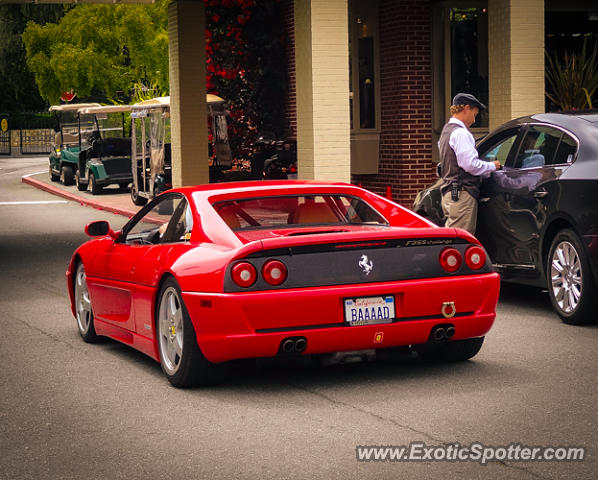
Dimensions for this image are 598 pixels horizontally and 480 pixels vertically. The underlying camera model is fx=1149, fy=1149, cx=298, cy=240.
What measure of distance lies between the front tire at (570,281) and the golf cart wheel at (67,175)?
27946mm

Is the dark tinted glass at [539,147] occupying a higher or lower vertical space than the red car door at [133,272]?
higher

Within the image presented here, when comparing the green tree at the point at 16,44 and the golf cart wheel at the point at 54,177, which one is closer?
the golf cart wheel at the point at 54,177

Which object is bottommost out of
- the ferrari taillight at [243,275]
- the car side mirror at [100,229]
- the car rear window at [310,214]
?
the ferrari taillight at [243,275]

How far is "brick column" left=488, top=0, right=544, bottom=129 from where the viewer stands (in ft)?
54.5

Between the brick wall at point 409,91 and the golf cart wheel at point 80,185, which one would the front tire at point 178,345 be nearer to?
the brick wall at point 409,91

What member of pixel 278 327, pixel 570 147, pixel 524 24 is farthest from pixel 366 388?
pixel 524 24

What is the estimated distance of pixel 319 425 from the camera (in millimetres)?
6203

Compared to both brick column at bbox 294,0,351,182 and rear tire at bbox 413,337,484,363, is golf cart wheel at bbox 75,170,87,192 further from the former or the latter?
rear tire at bbox 413,337,484,363

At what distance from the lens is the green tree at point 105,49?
39000 mm

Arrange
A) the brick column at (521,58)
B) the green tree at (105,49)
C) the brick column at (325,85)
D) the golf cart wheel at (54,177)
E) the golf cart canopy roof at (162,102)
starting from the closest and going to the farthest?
the brick column at (325,85), the brick column at (521,58), the golf cart canopy roof at (162,102), the golf cart wheel at (54,177), the green tree at (105,49)

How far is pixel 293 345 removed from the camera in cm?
692

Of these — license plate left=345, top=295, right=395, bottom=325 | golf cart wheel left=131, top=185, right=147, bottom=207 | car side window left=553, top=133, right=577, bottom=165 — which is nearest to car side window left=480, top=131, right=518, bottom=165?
car side window left=553, top=133, right=577, bottom=165

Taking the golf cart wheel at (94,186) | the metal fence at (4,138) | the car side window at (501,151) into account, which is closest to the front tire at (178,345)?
the car side window at (501,151)

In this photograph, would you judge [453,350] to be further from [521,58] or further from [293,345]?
[521,58]
